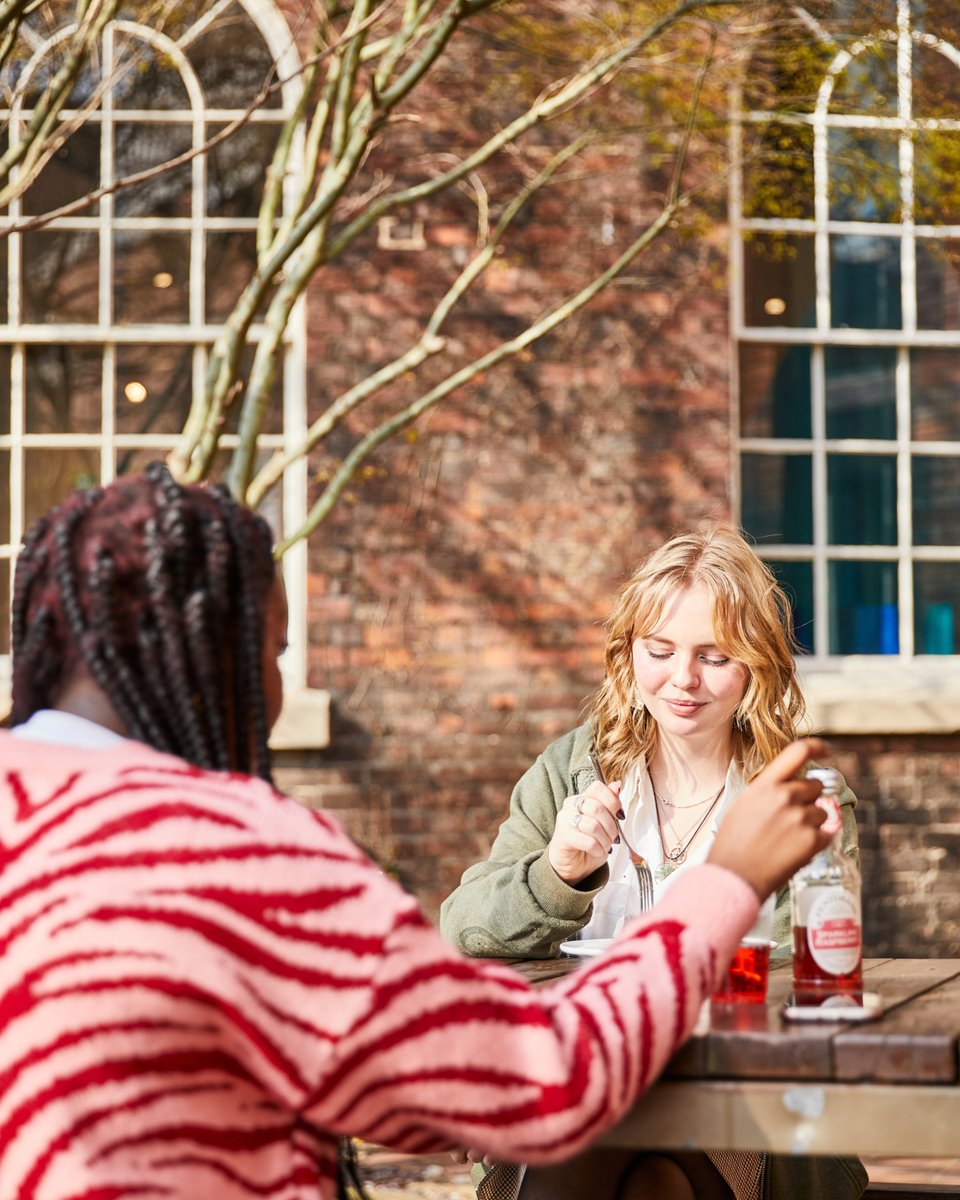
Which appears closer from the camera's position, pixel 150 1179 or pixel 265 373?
pixel 150 1179

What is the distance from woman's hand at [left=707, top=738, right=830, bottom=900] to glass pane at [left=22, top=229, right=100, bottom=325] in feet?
16.3

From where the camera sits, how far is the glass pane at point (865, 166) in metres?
6.24

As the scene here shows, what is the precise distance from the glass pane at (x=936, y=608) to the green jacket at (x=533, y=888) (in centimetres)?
390

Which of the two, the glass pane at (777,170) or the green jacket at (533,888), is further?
Answer: the glass pane at (777,170)

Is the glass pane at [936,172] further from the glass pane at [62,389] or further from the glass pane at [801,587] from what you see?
the glass pane at [62,389]

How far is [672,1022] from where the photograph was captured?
146 cm

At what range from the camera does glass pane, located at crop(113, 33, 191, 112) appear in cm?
596

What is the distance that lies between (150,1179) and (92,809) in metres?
0.30

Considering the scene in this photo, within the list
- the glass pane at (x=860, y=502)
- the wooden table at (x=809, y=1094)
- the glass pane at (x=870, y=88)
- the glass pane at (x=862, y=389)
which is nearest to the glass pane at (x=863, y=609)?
the glass pane at (x=860, y=502)

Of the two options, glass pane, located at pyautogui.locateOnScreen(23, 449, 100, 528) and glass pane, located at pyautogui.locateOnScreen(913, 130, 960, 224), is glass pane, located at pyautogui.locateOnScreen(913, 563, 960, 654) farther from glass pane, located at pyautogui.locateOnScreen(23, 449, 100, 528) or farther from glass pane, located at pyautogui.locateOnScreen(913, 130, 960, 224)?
glass pane, located at pyautogui.locateOnScreen(23, 449, 100, 528)

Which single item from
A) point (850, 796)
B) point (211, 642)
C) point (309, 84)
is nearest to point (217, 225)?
point (309, 84)

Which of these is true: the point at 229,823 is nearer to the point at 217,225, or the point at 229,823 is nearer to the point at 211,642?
the point at 211,642

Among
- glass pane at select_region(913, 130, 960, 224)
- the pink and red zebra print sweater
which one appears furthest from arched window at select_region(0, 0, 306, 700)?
the pink and red zebra print sweater

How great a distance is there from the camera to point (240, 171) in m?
6.12
